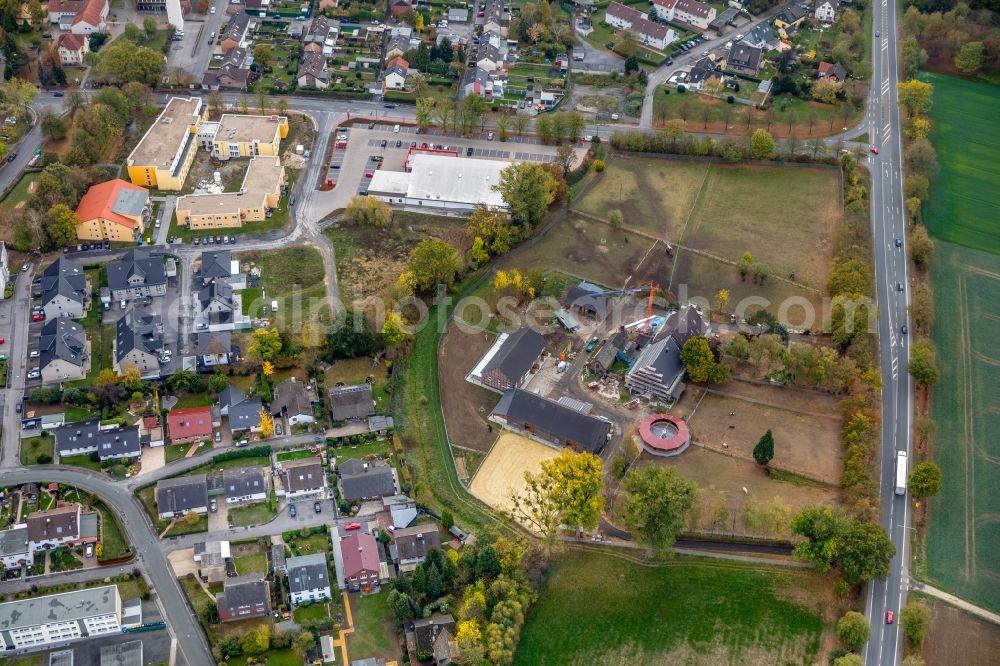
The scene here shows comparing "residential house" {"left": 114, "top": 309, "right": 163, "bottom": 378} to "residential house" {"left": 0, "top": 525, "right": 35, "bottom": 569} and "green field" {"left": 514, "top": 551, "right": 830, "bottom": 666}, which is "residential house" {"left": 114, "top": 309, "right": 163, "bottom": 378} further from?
"green field" {"left": 514, "top": 551, "right": 830, "bottom": 666}

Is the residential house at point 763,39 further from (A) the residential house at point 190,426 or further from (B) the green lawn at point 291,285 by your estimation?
(A) the residential house at point 190,426

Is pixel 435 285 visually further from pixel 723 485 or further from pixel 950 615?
pixel 950 615

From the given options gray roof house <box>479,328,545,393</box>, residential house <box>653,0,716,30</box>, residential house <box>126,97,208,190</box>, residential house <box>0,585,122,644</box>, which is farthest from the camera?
residential house <box>653,0,716,30</box>

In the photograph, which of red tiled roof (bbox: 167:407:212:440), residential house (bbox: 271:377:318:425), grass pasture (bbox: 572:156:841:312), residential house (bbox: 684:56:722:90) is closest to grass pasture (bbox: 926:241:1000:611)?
grass pasture (bbox: 572:156:841:312)

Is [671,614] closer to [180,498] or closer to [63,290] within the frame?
[180,498]

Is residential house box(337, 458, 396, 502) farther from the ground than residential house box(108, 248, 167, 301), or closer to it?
closer to it

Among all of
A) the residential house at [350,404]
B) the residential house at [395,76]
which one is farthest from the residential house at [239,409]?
the residential house at [395,76]
